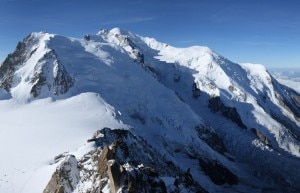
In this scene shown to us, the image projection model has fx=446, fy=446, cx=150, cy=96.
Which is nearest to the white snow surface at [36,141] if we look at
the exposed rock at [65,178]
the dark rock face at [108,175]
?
the exposed rock at [65,178]

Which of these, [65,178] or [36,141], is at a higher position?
[36,141]

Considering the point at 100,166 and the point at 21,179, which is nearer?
the point at 100,166

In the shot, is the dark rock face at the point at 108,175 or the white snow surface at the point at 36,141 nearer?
the dark rock face at the point at 108,175

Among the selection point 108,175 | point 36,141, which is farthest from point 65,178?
point 36,141

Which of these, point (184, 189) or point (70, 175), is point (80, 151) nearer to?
point (70, 175)

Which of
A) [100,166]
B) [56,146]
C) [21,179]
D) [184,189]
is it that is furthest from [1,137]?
[184,189]

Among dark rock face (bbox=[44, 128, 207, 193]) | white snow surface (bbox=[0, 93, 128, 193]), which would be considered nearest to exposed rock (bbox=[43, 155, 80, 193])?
dark rock face (bbox=[44, 128, 207, 193])

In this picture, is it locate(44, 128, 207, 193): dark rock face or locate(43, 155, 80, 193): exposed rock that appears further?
locate(43, 155, 80, 193): exposed rock

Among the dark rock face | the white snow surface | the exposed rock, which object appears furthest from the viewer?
the white snow surface

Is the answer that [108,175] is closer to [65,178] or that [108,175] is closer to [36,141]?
[65,178]

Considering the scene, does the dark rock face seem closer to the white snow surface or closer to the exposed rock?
the exposed rock

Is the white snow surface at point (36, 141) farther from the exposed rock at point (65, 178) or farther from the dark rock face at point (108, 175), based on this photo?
the dark rock face at point (108, 175)
